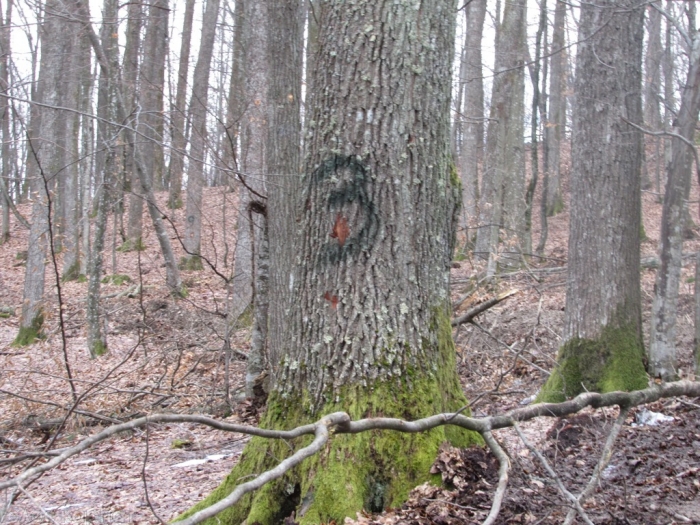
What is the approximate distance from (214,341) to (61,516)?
556 cm

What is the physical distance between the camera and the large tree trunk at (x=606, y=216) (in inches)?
249

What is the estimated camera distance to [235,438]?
6219 millimetres

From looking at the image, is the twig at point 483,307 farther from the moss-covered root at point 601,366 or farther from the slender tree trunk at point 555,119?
the slender tree trunk at point 555,119

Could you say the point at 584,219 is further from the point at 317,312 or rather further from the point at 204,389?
the point at 204,389

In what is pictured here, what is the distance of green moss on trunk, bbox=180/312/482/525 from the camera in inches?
122

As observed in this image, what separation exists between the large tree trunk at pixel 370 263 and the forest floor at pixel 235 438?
280 mm

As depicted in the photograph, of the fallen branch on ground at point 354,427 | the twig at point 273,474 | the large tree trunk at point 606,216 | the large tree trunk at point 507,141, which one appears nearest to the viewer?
the twig at point 273,474

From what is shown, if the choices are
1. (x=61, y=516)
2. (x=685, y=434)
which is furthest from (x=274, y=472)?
(x=685, y=434)

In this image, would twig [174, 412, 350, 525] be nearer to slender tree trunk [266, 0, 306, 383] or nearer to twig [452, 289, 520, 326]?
twig [452, 289, 520, 326]

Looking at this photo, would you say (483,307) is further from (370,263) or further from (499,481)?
(499,481)

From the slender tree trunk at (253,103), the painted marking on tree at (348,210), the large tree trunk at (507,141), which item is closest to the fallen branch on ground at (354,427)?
the painted marking on tree at (348,210)

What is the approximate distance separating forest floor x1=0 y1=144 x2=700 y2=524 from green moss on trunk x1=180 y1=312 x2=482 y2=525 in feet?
0.35

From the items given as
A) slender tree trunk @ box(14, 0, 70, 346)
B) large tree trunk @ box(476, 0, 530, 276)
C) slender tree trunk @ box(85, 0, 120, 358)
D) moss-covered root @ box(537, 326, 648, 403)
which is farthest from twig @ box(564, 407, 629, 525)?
slender tree trunk @ box(14, 0, 70, 346)

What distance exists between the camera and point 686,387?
10.3 feet
